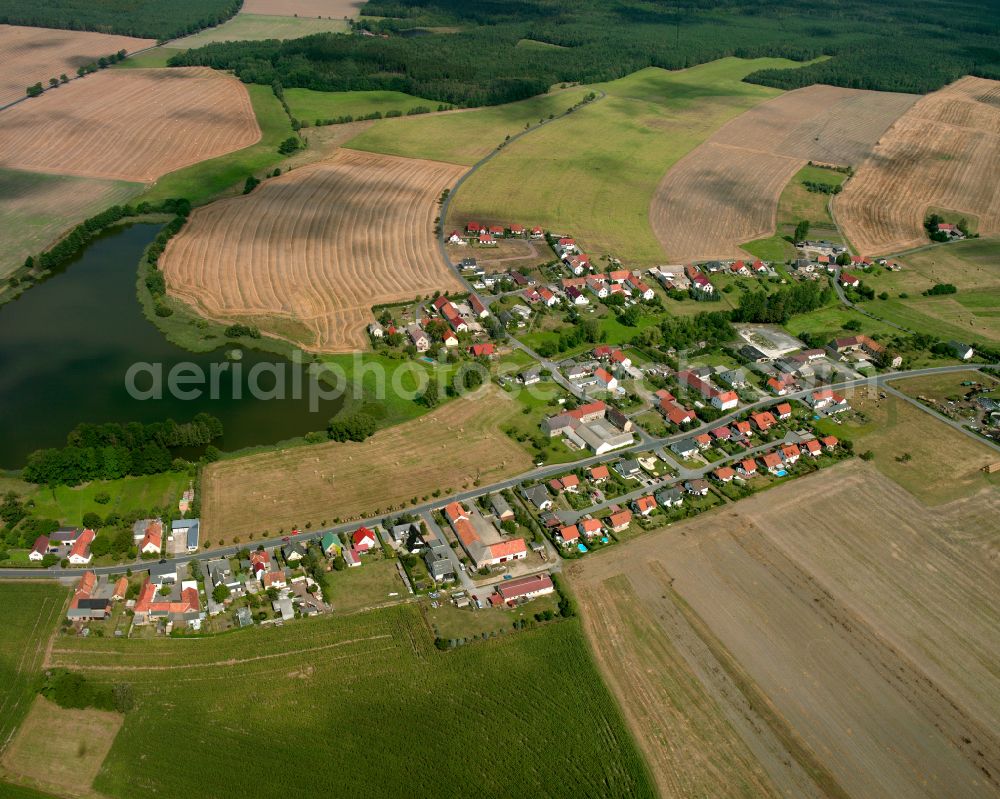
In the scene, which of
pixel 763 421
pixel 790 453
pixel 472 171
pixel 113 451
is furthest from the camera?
pixel 472 171

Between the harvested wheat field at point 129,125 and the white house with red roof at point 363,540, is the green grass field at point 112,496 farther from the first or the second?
the harvested wheat field at point 129,125

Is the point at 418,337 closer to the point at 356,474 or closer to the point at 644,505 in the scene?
the point at 356,474

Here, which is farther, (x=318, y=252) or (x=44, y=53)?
A: (x=44, y=53)

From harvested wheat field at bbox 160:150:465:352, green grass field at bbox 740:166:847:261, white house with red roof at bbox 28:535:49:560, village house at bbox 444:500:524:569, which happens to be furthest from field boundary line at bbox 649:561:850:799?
green grass field at bbox 740:166:847:261

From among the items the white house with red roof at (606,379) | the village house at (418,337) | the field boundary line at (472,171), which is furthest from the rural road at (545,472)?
the field boundary line at (472,171)

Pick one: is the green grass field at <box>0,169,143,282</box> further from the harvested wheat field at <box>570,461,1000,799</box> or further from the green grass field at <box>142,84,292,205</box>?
the harvested wheat field at <box>570,461,1000,799</box>

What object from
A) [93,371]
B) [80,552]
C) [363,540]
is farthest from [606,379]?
[93,371]
